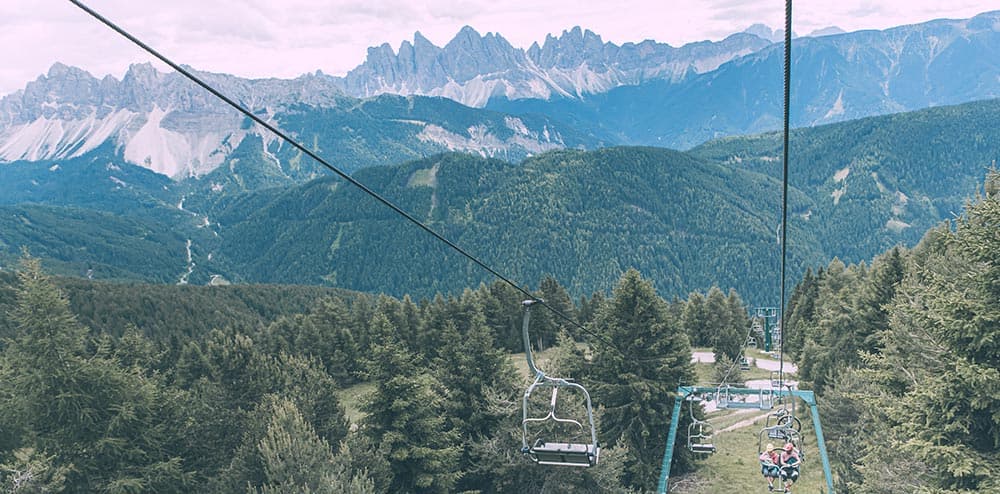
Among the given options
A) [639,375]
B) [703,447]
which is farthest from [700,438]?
[703,447]

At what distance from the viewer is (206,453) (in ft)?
99.6

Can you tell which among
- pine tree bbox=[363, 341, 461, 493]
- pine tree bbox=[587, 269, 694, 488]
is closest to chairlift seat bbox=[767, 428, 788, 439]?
pine tree bbox=[587, 269, 694, 488]

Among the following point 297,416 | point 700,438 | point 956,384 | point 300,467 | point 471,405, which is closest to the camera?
point 956,384

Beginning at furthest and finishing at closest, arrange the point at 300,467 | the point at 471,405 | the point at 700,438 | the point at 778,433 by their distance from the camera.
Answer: the point at 471,405, the point at 700,438, the point at 300,467, the point at 778,433

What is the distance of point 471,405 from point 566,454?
19234 millimetres

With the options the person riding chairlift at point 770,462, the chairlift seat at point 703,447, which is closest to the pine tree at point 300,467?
the chairlift seat at point 703,447

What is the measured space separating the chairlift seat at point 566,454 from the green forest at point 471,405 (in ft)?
24.8

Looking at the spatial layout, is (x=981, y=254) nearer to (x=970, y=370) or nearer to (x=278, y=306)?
(x=970, y=370)

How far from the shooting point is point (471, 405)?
33.1 m

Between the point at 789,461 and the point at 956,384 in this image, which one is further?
the point at 789,461

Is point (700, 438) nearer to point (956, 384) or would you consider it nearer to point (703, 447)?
point (703, 447)

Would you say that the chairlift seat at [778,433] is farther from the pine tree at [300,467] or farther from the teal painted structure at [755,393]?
the pine tree at [300,467]

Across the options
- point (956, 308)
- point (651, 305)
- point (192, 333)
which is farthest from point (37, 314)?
point (192, 333)

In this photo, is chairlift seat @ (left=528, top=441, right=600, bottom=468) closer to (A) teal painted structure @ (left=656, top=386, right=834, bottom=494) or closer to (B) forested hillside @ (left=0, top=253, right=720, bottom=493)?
(A) teal painted structure @ (left=656, top=386, right=834, bottom=494)
